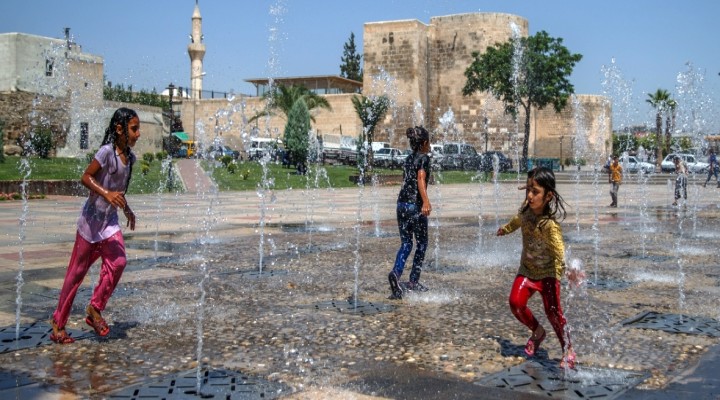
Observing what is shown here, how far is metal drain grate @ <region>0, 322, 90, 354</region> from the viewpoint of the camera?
406 centimetres

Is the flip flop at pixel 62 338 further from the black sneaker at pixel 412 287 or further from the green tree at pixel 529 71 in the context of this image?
the green tree at pixel 529 71

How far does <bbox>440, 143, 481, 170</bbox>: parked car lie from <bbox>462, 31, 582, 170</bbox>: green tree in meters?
3.47

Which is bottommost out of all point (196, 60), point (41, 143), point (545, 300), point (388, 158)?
point (545, 300)

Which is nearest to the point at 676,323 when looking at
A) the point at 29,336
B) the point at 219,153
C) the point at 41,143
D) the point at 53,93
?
the point at 29,336

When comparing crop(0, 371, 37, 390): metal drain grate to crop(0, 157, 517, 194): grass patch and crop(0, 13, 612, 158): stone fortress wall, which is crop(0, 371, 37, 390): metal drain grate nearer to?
crop(0, 157, 517, 194): grass patch

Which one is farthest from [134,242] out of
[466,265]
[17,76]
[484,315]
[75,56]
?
[75,56]

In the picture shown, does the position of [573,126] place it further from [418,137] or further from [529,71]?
A: [418,137]

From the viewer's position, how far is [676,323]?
4.75 m

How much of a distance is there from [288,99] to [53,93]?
14396mm

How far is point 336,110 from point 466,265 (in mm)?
42700

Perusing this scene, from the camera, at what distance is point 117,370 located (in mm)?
3627

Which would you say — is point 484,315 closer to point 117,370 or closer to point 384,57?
point 117,370

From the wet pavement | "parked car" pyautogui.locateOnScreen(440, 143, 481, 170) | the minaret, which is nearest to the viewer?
the wet pavement

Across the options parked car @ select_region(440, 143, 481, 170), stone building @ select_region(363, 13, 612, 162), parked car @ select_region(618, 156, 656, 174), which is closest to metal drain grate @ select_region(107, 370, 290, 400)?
parked car @ select_region(440, 143, 481, 170)
